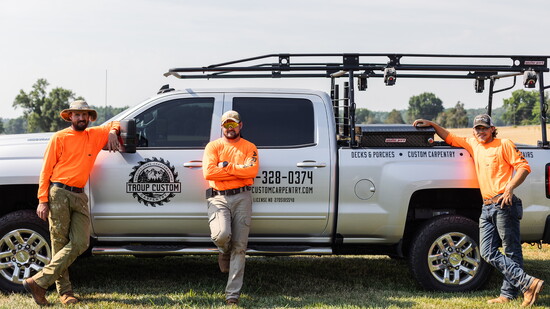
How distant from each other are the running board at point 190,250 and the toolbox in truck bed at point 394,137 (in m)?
1.06

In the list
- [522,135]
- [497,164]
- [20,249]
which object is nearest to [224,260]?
[20,249]

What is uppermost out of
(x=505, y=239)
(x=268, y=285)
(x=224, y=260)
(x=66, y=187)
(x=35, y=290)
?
(x=66, y=187)

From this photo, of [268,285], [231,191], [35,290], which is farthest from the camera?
[268,285]

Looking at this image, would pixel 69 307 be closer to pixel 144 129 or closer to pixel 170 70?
pixel 144 129

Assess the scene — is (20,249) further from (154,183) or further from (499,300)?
(499,300)

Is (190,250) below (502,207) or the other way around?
below

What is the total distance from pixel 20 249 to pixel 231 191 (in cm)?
201

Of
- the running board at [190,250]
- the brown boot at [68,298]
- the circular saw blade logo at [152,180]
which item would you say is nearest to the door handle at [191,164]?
the circular saw blade logo at [152,180]

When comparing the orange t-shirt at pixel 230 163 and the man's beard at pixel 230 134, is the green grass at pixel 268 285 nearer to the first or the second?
the orange t-shirt at pixel 230 163

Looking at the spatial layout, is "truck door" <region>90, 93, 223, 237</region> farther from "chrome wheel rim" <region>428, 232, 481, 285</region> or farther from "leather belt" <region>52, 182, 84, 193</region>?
"chrome wheel rim" <region>428, 232, 481, 285</region>

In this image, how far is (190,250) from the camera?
582 cm

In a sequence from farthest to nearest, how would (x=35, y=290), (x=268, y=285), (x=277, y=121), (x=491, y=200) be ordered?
(x=268, y=285) → (x=277, y=121) → (x=491, y=200) → (x=35, y=290)

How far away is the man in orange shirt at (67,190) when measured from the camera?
5.49 m

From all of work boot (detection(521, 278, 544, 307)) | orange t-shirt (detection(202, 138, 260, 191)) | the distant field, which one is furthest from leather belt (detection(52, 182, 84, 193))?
the distant field
